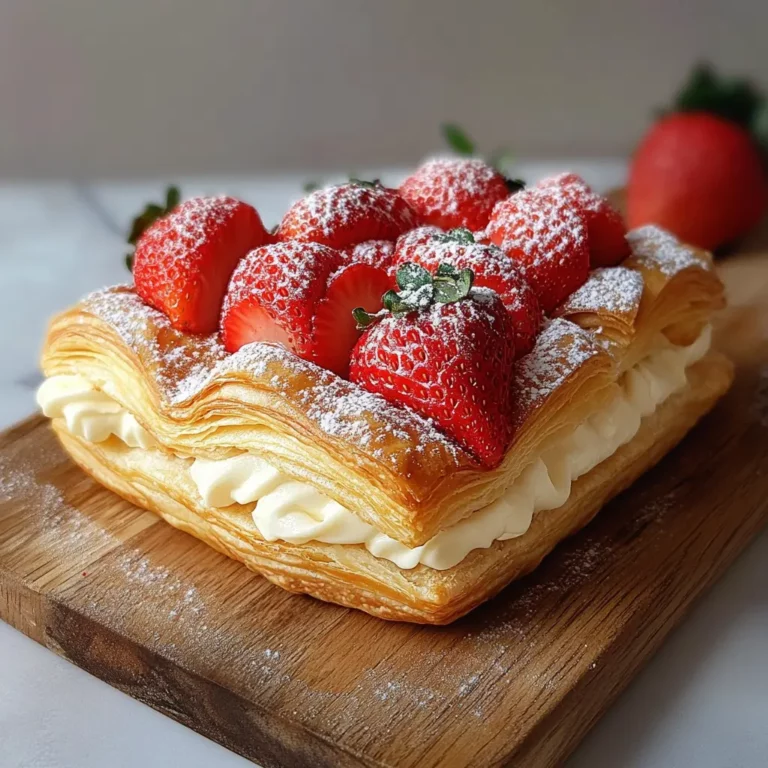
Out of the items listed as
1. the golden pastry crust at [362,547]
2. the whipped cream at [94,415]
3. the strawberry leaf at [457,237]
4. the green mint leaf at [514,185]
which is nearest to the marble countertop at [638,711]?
the golden pastry crust at [362,547]

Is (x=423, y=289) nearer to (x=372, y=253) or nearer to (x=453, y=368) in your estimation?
(x=453, y=368)

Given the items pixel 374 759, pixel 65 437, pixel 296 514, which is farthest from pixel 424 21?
pixel 374 759

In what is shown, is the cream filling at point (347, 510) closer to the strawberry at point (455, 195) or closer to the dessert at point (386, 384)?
the dessert at point (386, 384)

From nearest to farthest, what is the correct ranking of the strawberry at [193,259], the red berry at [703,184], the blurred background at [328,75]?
the strawberry at [193,259], the red berry at [703,184], the blurred background at [328,75]

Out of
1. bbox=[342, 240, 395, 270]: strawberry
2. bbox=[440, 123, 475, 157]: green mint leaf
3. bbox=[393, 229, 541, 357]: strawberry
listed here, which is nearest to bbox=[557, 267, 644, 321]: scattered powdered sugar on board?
bbox=[393, 229, 541, 357]: strawberry

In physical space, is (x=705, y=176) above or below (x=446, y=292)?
below

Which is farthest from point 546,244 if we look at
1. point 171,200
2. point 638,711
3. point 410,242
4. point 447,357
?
point 638,711

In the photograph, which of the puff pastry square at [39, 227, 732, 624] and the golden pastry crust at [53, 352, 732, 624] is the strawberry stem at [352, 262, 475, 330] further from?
the golden pastry crust at [53, 352, 732, 624]
